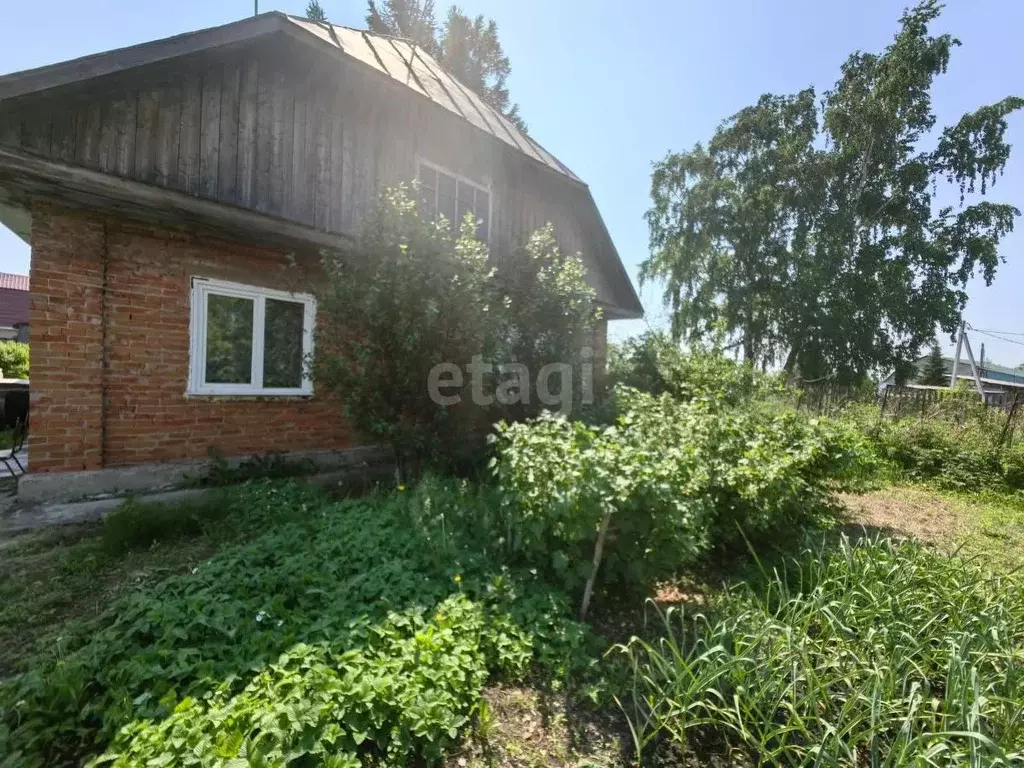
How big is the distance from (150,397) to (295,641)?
13.5 feet

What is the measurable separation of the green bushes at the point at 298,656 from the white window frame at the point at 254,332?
2702 millimetres

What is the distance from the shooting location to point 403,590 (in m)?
2.69

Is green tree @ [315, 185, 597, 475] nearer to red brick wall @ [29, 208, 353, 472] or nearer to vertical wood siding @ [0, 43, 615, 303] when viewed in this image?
vertical wood siding @ [0, 43, 615, 303]

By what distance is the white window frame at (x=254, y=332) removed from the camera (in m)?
5.19

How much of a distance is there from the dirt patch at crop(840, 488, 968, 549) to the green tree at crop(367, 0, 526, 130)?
21510 millimetres

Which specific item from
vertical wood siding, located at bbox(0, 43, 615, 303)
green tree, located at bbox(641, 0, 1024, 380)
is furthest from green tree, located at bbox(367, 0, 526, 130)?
vertical wood siding, located at bbox(0, 43, 615, 303)

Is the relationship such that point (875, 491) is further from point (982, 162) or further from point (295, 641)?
point (982, 162)

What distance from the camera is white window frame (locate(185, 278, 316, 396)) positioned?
17.0 feet

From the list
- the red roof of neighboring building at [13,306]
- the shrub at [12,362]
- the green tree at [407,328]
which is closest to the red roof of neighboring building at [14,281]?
the red roof of neighboring building at [13,306]

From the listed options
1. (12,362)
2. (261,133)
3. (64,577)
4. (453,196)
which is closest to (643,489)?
(64,577)

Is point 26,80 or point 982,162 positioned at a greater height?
point 982,162

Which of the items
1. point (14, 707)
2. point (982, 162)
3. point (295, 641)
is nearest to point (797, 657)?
point (295, 641)

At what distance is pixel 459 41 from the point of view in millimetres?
22812

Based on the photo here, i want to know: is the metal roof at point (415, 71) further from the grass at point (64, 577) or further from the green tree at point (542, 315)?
the grass at point (64, 577)
